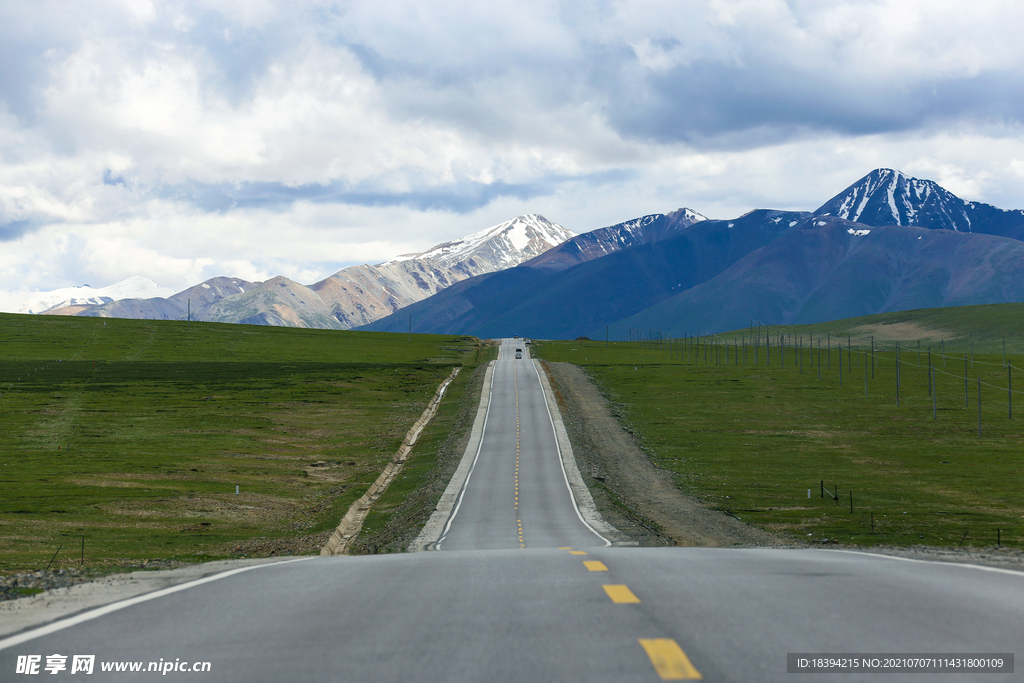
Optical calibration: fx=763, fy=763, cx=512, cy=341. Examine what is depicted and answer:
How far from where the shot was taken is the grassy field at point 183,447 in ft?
158

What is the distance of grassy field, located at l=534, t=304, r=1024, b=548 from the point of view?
52.5 metres

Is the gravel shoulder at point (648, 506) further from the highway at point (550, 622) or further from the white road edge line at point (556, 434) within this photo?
the highway at point (550, 622)

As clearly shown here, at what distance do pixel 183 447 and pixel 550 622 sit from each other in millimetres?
84114

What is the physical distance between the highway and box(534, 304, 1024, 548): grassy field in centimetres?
3740

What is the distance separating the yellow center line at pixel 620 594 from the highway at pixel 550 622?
0.03m

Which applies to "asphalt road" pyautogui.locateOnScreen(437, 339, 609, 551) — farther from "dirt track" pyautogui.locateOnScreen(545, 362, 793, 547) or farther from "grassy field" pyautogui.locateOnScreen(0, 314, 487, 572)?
"grassy field" pyautogui.locateOnScreen(0, 314, 487, 572)

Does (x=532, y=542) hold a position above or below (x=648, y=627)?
below

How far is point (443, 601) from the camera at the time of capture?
10.3m

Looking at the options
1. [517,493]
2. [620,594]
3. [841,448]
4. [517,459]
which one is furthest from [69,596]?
[841,448]

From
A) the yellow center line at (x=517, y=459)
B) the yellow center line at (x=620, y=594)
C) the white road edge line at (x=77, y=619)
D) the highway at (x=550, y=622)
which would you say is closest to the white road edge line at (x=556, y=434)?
the yellow center line at (x=517, y=459)

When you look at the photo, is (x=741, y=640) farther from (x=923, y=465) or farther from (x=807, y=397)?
(x=807, y=397)

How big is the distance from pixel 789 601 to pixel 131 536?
46.8 metres

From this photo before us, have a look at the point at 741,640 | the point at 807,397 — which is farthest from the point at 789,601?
the point at 807,397

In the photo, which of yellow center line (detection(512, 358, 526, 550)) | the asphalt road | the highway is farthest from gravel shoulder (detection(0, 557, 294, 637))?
the asphalt road
